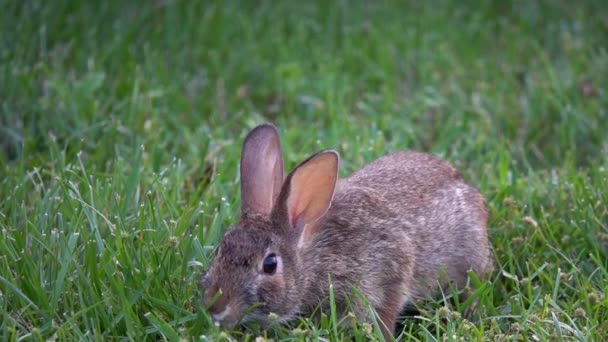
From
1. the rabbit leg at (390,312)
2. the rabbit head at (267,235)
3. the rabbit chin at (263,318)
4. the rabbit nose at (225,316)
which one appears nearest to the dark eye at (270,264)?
the rabbit head at (267,235)

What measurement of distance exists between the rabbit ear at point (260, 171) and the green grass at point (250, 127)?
326mm

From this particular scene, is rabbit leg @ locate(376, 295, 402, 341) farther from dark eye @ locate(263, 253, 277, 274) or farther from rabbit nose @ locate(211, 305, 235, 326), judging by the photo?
rabbit nose @ locate(211, 305, 235, 326)

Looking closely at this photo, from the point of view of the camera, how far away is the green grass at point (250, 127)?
157 inches

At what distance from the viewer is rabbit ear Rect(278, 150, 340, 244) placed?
4141 millimetres

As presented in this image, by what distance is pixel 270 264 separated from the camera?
4.02 meters

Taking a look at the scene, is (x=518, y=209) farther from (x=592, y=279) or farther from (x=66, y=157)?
(x=66, y=157)

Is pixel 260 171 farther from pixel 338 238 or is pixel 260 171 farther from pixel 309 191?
pixel 338 238

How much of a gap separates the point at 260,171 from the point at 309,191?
0.24 meters

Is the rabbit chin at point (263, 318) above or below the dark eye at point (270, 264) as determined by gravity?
below

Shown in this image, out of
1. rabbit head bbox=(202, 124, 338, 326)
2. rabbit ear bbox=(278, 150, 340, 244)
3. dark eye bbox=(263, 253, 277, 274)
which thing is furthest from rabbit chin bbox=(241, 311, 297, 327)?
rabbit ear bbox=(278, 150, 340, 244)

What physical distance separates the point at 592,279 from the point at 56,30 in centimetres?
422

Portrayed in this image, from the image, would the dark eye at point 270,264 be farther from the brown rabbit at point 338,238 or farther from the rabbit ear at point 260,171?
the rabbit ear at point 260,171

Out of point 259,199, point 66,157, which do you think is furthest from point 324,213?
point 66,157

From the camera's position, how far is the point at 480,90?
672 cm
